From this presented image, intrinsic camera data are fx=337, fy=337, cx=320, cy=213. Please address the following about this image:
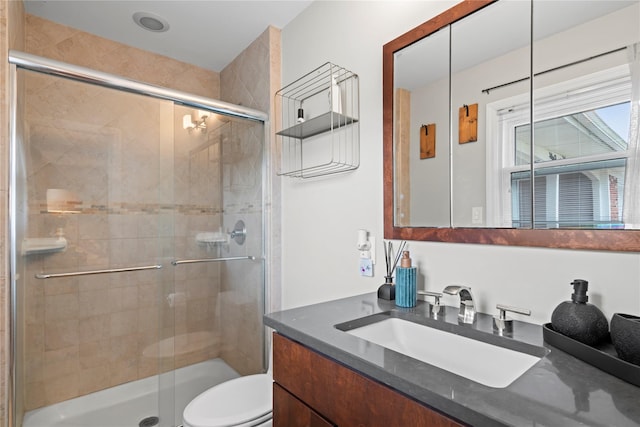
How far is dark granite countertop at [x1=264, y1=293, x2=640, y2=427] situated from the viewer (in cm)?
53

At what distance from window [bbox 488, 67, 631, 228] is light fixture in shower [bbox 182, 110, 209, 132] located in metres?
1.58

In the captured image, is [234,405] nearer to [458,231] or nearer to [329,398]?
[329,398]

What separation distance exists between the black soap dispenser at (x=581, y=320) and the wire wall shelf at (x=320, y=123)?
3.24 feet

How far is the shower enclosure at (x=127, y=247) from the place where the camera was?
62.2 inches

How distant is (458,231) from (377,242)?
0.39m

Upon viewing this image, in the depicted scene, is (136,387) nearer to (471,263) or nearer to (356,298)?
(356,298)

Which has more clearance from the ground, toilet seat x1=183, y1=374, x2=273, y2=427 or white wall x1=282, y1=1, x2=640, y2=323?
white wall x1=282, y1=1, x2=640, y2=323

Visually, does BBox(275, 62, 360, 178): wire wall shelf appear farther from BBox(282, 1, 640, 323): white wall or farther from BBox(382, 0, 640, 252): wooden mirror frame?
BBox(382, 0, 640, 252): wooden mirror frame

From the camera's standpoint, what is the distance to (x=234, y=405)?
1.51m

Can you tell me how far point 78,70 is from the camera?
1594 mm

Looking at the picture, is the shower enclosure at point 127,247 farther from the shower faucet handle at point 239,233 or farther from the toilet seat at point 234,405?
the toilet seat at point 234,405

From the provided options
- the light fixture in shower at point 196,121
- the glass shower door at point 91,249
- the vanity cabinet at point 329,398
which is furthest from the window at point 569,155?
the glass shower door at point 91,249

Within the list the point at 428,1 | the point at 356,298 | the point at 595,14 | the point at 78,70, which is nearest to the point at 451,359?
the point at 356,298

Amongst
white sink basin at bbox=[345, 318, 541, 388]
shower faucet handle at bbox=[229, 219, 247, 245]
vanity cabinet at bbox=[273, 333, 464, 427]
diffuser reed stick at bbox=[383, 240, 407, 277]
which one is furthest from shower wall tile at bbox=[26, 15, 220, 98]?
white sink basin at bbox=[345, 318, 541, 388]
